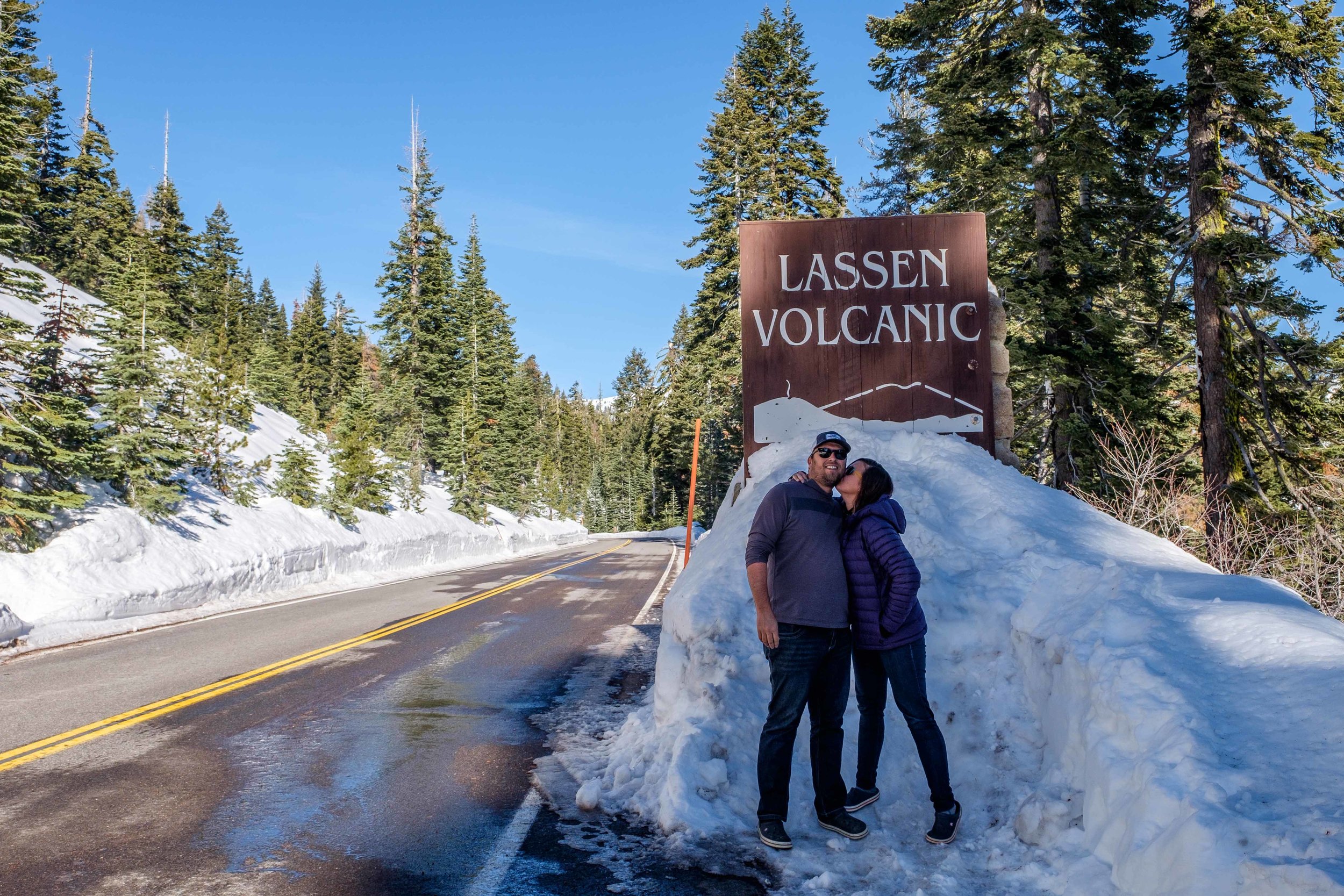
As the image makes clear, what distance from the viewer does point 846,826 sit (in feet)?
14.0

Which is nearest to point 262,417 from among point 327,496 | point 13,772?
point 327,496

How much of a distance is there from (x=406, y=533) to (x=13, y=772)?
2425 centimetres

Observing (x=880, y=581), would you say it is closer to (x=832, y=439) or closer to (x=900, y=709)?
(x=900, y=709)

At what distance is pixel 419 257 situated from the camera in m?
40.5

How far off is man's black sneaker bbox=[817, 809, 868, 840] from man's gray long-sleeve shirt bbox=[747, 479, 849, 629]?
1.00 metres

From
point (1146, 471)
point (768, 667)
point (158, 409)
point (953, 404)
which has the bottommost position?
point (768, 667)

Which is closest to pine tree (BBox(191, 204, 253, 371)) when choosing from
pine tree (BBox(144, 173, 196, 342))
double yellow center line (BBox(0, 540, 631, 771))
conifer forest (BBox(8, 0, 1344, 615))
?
pine tree (BBox(144, 173, 196, 342))

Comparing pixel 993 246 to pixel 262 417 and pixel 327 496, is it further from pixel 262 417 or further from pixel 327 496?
pixel 262 417

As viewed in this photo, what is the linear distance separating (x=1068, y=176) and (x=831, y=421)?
9253mm

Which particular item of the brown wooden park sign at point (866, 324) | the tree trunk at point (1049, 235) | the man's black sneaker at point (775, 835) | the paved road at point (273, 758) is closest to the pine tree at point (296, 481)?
the paved road at point (273, 758)

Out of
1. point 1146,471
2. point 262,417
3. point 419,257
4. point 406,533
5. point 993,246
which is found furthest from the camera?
point 419,257

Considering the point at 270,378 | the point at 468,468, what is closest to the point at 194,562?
the point at 468,468

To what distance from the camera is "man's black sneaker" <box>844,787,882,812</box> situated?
4.42m

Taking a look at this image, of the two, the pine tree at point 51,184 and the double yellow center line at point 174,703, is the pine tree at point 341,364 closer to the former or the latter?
the pine tree at point 51,184
